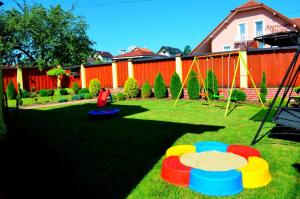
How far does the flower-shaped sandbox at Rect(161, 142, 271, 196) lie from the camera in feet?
11.2

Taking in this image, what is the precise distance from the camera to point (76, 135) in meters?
6.92

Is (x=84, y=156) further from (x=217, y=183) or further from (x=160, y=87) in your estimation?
(x=160, y=87)

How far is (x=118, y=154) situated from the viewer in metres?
5.16

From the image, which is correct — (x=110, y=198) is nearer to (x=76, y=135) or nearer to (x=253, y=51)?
(x=76, y=135)

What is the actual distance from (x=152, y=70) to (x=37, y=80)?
10.9 m

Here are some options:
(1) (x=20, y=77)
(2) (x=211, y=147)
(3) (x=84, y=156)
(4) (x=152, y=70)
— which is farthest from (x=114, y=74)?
(2) (x=211, y=147)

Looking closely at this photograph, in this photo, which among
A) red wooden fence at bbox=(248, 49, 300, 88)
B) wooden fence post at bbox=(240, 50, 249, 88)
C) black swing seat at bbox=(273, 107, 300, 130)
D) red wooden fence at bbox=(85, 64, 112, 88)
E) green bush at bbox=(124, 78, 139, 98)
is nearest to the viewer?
black swing seat at bbox=(273, 107, 300, 130)

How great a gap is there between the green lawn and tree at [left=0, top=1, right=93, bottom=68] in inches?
889

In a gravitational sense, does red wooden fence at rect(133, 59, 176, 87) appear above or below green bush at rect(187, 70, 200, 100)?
above

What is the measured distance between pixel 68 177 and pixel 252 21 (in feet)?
86.6

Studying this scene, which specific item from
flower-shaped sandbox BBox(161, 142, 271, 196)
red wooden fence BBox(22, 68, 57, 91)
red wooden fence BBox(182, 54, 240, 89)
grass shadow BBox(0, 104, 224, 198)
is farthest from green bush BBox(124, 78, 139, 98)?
flower-shaped sandbox BBox(161, 142, 271, 196)

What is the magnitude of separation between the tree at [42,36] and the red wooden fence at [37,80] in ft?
18.8

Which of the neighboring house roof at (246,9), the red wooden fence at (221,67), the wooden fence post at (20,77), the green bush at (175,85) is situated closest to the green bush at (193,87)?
the green bush at (175,85)

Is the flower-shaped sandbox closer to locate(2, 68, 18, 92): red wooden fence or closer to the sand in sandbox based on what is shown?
the sand in sandbox
